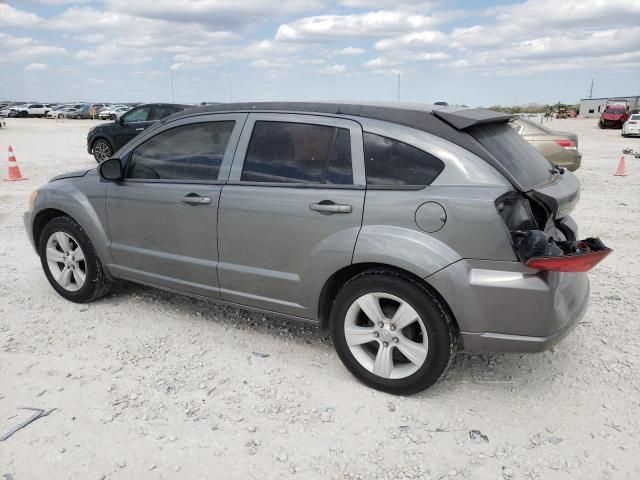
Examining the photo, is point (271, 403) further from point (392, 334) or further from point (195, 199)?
point (195, 199)

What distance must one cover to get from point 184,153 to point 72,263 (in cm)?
153

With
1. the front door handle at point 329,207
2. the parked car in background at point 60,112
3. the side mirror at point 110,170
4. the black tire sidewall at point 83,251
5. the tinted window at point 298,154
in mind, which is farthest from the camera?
the parked car in background at point 60,112

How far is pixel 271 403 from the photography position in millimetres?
3094

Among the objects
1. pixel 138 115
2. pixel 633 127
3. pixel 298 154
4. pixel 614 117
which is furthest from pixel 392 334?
pixel 614 117

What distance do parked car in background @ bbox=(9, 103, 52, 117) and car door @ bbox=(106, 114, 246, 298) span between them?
5609cm

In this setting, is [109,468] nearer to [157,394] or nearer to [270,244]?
[157,394]

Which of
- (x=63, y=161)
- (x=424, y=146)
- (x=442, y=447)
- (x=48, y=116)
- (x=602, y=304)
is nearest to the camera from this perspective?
(x=442, y=447)

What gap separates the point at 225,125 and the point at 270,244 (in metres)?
0.95

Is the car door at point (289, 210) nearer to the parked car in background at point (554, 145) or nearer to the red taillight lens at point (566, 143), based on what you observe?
the parked car in background at point (554, 145)

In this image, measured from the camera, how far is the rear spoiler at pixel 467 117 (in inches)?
117

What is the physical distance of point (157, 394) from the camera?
3.16 metres

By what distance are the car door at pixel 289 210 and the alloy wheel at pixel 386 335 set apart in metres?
0.28

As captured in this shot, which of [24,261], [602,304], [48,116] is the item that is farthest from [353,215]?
[48,116]

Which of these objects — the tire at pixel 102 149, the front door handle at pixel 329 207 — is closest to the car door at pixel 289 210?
the front door handle at pixel 329 207
